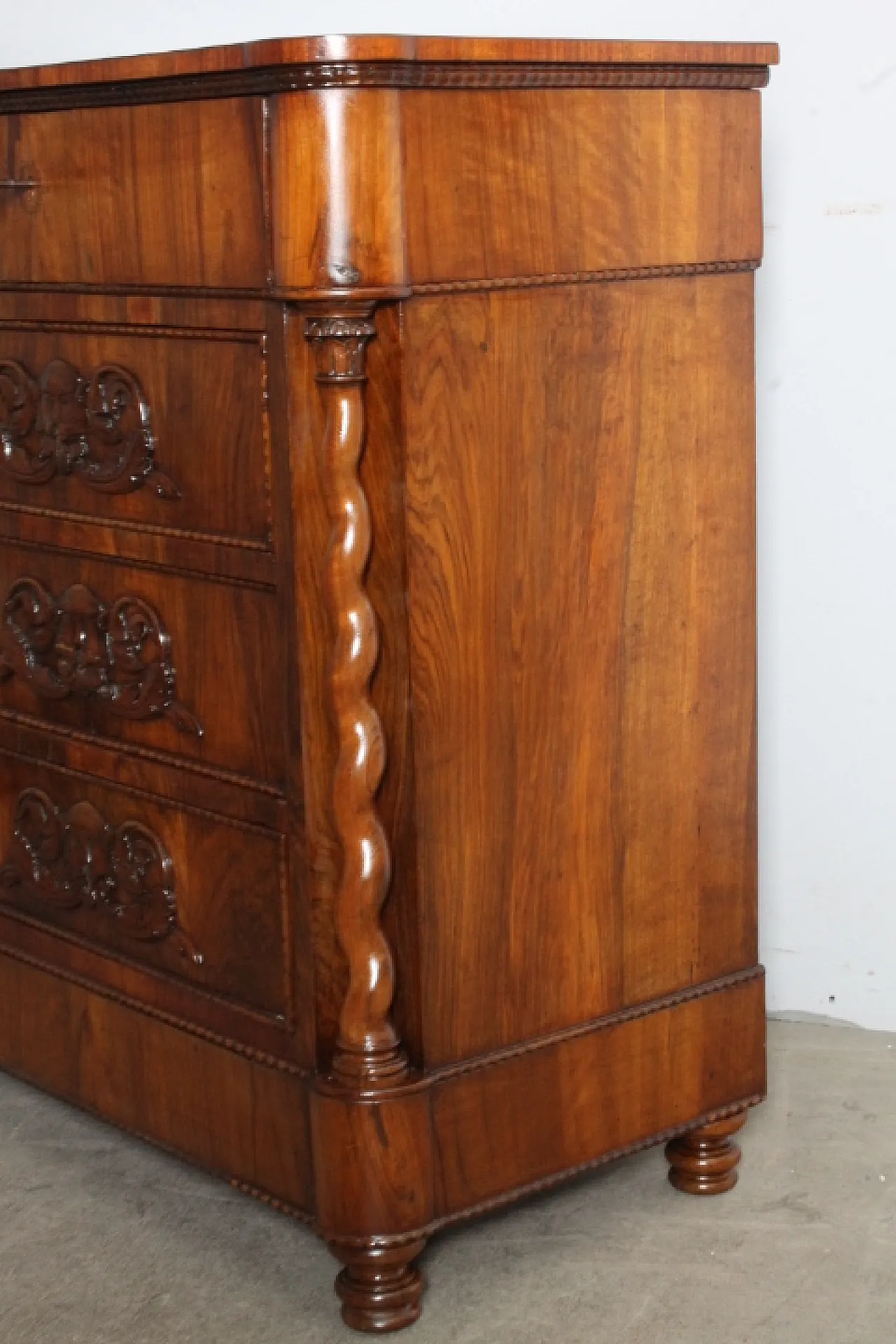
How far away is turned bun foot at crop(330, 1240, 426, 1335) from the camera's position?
190 centimetres

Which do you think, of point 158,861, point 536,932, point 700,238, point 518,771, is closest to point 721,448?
point 700,238

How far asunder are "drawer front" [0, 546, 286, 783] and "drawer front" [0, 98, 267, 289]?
0.98ft

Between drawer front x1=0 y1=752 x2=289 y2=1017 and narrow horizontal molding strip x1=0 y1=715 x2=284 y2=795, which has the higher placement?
narrow horizontal molding strip x1=0 y1=715 x2=284 y2=795

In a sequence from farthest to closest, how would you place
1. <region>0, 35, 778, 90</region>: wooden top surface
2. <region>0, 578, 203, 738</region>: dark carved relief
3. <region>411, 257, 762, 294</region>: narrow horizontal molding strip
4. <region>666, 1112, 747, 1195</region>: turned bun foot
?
<region>666, 1112, 747, 1195</region>: turned bun foot < <region>0, 578, 203, 738</region>: dark carved relief < <region>411, 257, 762, 294</region>: narrow horizontal molding strip < <region>0, 35, 778, 90</region>: wooden top surface

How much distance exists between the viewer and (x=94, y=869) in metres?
2.16

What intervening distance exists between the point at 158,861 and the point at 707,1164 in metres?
0.67

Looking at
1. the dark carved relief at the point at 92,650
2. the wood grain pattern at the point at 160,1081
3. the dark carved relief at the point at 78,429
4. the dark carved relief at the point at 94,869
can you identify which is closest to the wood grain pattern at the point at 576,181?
the dark carved relief at the point at 78,429

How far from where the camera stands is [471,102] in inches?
68.9

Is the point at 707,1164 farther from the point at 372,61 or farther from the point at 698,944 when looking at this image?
the point at 372,61

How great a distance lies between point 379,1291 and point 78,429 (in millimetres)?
898

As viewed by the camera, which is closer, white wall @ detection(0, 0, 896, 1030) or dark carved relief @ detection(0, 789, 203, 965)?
dark carved relief @ detection(0, 789, 203, 965)

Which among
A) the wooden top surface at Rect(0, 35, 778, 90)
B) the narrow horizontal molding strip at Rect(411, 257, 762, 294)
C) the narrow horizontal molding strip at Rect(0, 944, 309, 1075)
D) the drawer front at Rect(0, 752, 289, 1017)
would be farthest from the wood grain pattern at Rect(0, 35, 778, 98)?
the narrow horizontal molding strip at Rect(0, 944, 309, 1075)

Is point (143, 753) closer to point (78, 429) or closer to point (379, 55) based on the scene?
point (78, 429)

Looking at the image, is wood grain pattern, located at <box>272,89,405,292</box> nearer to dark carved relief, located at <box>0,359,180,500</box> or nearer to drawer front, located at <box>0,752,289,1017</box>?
dark carved relief, located at <box>0,359,180,500</box>
